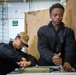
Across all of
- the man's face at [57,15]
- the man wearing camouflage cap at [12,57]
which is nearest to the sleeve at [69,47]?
the man's face at [57,15]

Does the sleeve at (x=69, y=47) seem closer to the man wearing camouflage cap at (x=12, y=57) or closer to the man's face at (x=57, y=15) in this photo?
the man's face at (x=57, y=15)

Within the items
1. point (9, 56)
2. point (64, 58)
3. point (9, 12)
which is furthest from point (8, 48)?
point (9, 12)

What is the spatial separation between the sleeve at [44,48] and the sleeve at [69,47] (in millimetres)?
133

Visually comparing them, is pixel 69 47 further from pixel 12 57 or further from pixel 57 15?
pixel 12 57

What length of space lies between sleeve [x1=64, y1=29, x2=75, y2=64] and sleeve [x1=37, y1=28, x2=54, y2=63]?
0.13 meters

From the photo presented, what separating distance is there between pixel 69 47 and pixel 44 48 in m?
0.19

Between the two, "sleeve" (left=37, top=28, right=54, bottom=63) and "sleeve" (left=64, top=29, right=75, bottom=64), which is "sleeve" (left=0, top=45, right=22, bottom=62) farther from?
"sleeve" (left=64, top=29, right=75, bottom=64)

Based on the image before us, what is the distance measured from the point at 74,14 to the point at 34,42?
581mm

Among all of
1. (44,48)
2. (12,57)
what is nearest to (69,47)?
(44,48)

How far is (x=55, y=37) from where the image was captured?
1382 mm

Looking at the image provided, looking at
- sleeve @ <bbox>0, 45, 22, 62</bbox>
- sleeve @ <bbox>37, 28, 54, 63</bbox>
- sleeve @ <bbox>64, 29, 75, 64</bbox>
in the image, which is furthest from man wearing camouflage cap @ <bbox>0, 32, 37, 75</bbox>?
sleeve @ <bbox>64, 29, 75, 64</bbox>

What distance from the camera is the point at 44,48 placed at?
1343 millimetres

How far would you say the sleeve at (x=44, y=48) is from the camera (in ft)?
4.17

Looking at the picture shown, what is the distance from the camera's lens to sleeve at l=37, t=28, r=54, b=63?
1.27m
